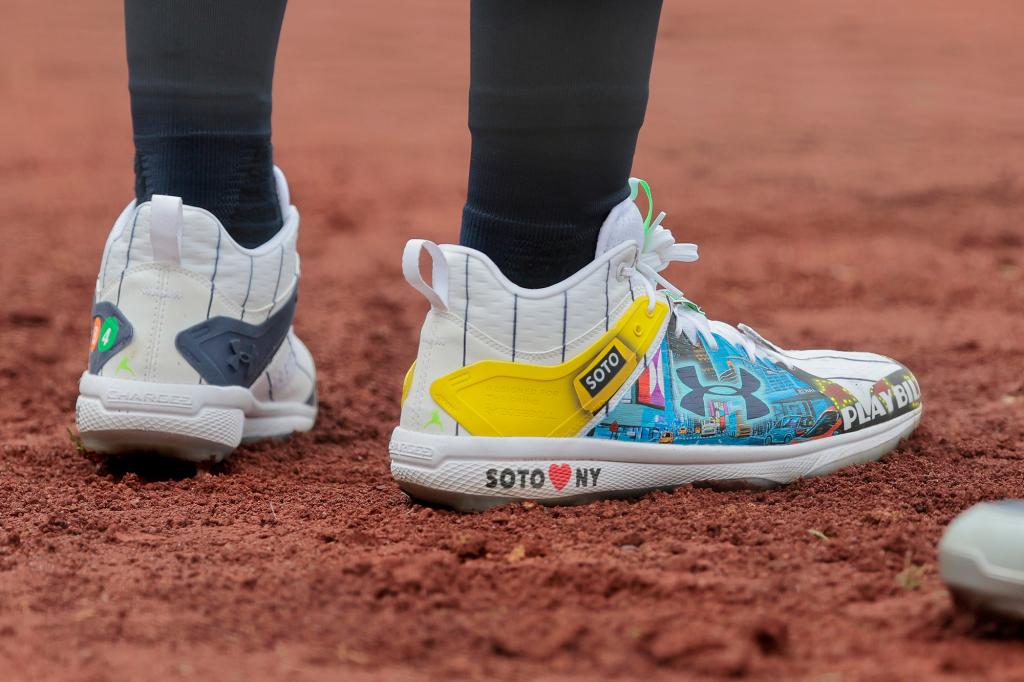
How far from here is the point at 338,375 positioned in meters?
2.57

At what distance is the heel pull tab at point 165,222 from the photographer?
5.54 ft

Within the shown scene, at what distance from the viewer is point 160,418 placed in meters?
1.70

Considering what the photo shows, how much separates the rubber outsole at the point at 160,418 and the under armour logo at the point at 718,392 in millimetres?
653

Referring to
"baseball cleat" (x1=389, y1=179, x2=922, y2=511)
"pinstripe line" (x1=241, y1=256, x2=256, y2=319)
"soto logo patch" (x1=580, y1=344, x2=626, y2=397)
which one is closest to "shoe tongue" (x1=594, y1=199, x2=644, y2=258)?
"baseball cleat" (x1=389, y1=179, x2=922, y2=511)

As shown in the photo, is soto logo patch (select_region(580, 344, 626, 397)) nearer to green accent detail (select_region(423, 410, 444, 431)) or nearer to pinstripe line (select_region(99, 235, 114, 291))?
green accent detail (select_region(423, 410, 444, 431))

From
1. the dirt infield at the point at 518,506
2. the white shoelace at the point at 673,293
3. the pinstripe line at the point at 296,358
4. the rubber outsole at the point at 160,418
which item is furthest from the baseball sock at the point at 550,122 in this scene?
the pinstripe line at the point at 296,358

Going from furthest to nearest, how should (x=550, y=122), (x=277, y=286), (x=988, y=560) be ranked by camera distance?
(x=277, y=286)
(x=550, y=122)
(x=988, y=560)

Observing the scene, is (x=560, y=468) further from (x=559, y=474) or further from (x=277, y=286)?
(x=277, y=286)

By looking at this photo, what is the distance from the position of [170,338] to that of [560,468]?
59 centimetres

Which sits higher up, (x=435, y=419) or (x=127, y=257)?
(x=127, y=257)

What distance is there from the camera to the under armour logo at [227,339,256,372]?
5.92ft

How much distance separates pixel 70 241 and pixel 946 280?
2.81m

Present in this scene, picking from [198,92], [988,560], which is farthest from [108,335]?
[988,560]

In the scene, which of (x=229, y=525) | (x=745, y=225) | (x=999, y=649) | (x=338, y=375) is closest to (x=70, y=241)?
(x=338, y=375)
